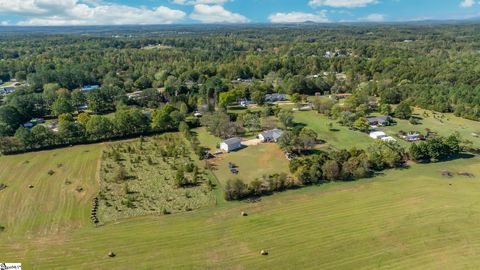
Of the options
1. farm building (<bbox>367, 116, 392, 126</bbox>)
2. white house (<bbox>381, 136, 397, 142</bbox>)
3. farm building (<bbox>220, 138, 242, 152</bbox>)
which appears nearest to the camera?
farm building (<bbox>220, 138, 242, 152</bbox>)

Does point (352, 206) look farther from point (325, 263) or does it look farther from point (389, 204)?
point (325, 263)

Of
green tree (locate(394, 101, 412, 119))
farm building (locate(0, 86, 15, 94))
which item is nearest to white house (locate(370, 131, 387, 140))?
green tree (locate(394, 101, 412, 119))

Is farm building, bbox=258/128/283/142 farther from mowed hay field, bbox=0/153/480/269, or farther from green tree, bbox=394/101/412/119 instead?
green tree, bbox=394/101/412/119

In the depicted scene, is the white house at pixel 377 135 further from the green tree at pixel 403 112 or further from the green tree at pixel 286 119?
the green tree at pixel 286 119

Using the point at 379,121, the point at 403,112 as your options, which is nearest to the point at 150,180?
the point at 379,121

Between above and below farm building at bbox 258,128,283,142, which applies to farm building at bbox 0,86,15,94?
above

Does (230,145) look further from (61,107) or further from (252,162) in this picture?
A: (61,107)

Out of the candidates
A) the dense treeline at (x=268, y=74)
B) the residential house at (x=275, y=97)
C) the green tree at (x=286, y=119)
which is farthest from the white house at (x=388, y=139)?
the residential house at (x=275, y=97)
